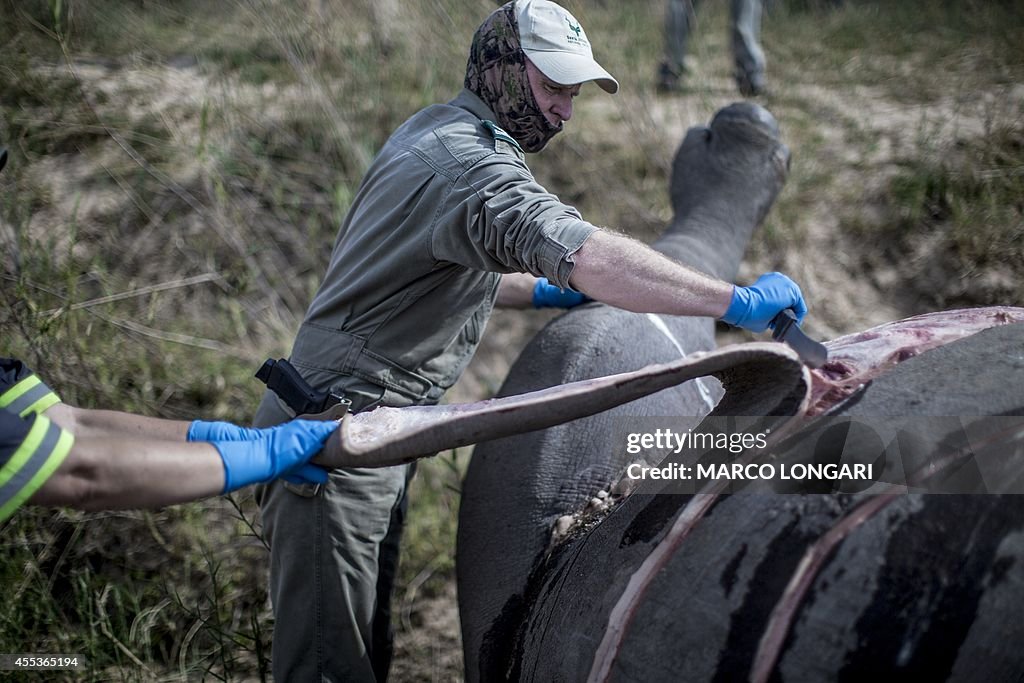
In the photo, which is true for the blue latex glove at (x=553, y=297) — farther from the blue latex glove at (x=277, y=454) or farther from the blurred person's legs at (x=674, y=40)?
the blurred person's legs at (x=674, y=40)

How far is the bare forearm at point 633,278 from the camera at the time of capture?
1532 mm

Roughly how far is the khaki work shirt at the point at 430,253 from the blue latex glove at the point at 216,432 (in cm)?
33

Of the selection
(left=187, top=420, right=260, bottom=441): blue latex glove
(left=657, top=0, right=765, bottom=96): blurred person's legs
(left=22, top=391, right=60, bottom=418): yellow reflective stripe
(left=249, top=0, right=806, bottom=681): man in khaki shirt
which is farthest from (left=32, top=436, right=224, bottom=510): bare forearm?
(left=657, top=0, right=765, bottom=96): blurred person's legs

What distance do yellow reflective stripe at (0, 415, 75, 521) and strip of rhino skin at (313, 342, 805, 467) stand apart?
0.41 meters

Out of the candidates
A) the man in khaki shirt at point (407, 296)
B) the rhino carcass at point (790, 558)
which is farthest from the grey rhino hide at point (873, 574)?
the man in khaki shirt at point (407, 296)

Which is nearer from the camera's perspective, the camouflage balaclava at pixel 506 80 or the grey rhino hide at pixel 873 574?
the grey rhino hide at pixel 873 574

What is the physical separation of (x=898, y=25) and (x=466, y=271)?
4467 mm

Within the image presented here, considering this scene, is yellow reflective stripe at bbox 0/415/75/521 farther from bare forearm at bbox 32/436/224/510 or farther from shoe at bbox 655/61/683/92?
shoe at bbox 655/61/683/92

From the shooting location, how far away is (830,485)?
117 centimetres

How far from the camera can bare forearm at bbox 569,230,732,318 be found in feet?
5.03

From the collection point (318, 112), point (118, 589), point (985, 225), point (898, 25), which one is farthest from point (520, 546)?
point (898, 25)

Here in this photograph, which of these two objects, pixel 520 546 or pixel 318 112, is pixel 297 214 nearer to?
pixel 318 112

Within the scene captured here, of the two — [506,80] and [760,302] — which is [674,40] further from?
[760,302]

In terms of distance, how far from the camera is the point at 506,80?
187 cm
